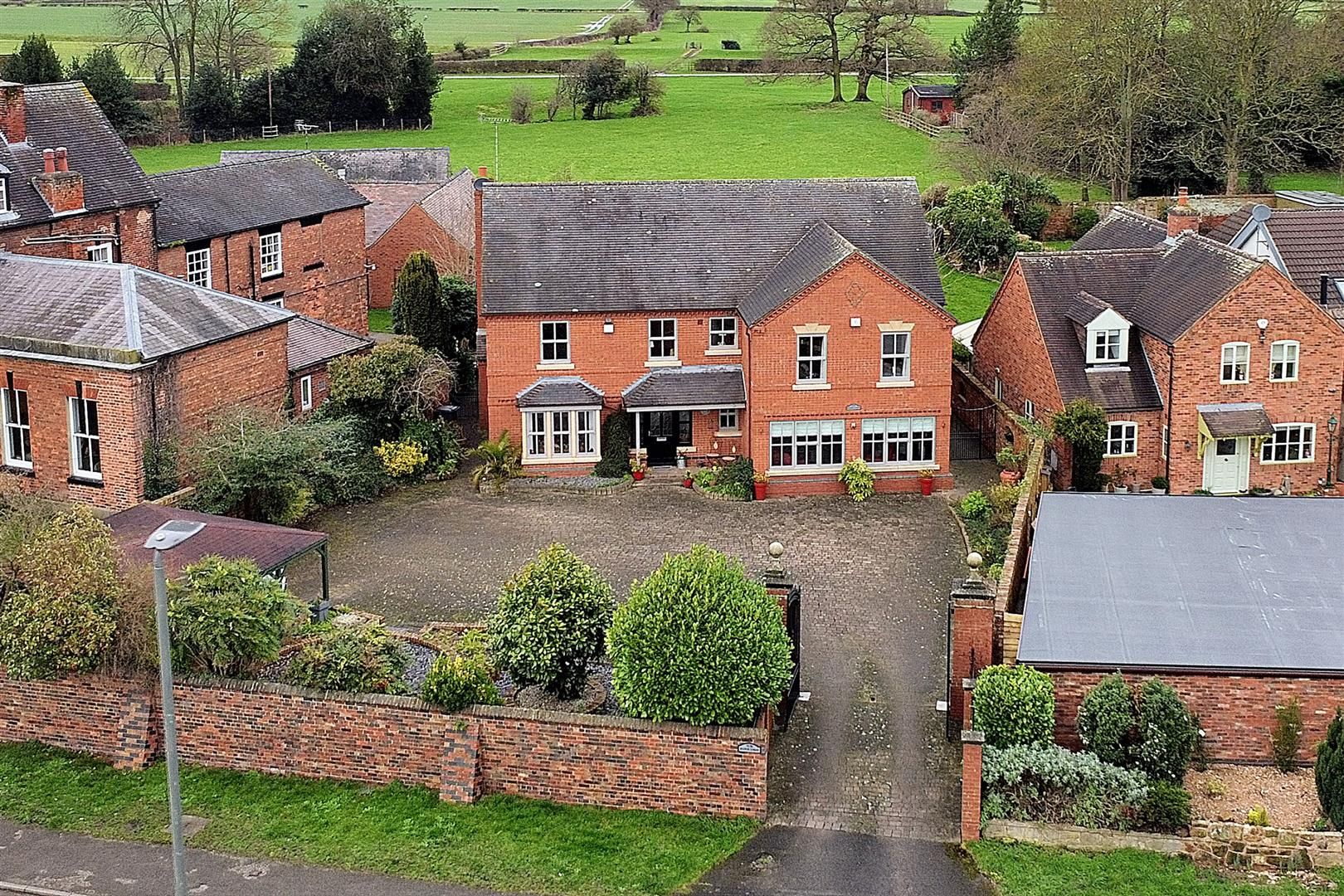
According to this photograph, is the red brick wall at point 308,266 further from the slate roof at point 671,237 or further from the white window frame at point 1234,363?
the white window frame at point 1234,363

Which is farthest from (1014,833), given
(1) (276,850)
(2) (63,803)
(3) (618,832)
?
(2) (63,803)

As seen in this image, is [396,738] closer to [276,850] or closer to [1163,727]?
[276,850]

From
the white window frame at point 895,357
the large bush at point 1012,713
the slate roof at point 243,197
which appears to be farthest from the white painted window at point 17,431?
the large bush at point 1012,713

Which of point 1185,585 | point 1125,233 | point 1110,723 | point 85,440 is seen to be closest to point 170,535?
point 1110,723

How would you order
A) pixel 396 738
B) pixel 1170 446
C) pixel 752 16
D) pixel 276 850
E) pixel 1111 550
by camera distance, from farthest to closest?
pixel 752 16, pixel 1170 446, pixel 1111 550, pixel 396 738, pixel 276 850

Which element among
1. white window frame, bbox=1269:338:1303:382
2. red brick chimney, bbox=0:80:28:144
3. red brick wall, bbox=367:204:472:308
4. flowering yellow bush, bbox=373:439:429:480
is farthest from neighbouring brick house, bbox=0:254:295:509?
white window frame, bbox=1269:338:1303:382

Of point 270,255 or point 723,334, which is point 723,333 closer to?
point 723,334
